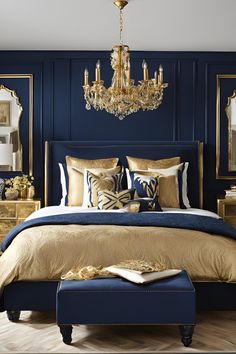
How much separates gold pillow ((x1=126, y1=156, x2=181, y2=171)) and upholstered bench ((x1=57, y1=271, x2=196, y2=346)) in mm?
2918

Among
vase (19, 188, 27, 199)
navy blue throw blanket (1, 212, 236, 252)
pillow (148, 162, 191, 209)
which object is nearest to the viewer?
navy blue throw blanket (1, 212, 236, 252)

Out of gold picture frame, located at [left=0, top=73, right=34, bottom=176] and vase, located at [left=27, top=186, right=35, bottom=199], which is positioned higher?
gold picture frame, located at [left=0, top=73, right=34, bottom=176]

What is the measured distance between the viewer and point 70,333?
12.4 ft

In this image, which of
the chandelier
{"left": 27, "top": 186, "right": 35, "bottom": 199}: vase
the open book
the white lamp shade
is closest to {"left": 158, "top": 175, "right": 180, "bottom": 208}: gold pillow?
the chandelier

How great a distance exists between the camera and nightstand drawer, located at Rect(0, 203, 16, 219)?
6496 millimetres

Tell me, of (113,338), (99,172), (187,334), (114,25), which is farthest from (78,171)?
(187,334)

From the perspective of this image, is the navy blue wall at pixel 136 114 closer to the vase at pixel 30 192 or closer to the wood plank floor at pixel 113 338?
the vase at pixel 30 192

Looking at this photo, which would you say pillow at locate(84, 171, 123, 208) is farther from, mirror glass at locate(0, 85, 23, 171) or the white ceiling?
the white ceiling

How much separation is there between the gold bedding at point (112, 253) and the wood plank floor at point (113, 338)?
0.34 metres

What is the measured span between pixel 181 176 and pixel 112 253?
2.36 meters

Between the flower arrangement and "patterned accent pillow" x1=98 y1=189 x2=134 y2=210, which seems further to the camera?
the flower arrangement

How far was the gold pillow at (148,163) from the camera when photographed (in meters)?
6.50

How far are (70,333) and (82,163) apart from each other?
3.00 m

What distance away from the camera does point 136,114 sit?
22.8ft
